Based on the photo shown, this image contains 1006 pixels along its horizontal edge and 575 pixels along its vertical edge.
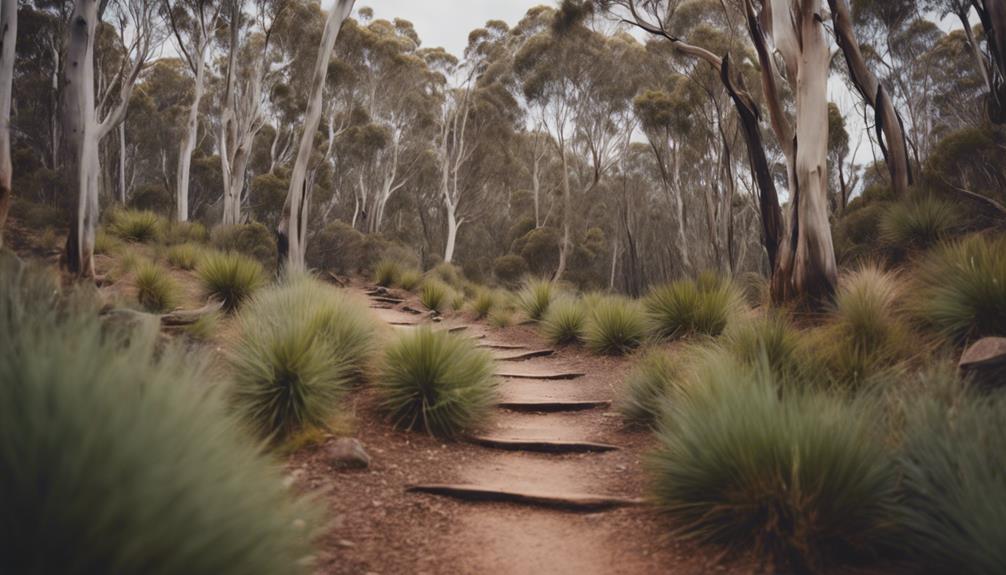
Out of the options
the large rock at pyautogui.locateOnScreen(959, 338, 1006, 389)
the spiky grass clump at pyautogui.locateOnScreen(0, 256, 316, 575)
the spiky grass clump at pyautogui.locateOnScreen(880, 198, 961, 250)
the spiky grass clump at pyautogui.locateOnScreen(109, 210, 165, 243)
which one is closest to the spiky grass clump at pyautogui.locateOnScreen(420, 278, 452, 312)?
the spiky grass clump at pyautogui.locateOnScreen(109, 210, 165, 243)

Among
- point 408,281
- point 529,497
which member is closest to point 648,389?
point 529,497

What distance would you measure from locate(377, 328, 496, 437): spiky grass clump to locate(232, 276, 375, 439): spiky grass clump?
443 mm

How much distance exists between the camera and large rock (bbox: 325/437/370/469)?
10.7ft

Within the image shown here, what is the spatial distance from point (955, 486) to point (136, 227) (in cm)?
1478

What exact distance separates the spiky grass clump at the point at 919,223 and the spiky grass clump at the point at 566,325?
181 inches

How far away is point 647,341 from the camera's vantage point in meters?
6.91

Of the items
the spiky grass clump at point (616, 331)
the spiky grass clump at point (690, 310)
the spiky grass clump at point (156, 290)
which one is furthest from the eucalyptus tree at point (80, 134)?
the spiky grass clump at point (690, 310)

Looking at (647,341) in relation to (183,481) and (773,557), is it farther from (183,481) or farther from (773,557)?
(183,481)

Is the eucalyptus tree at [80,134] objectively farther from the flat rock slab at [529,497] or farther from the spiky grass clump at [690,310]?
the spiky grass clump at [690,310]

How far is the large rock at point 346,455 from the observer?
3.27 meters

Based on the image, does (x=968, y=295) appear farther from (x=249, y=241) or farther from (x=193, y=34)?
(x=193, y=34)

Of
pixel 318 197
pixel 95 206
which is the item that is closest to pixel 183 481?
pixel 95 206

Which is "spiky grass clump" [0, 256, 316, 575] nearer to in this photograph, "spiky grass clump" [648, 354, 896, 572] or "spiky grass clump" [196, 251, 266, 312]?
"spiky grass clump" [648, 354, 896, 572]

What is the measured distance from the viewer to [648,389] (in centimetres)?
457
